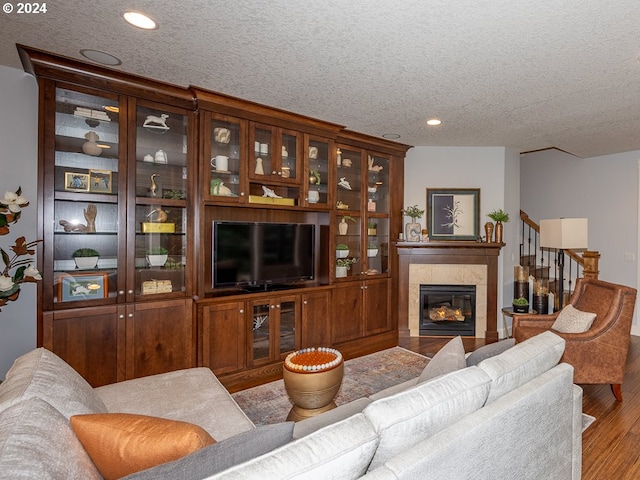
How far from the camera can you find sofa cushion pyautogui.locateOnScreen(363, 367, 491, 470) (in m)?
1.04

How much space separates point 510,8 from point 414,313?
12.4ft

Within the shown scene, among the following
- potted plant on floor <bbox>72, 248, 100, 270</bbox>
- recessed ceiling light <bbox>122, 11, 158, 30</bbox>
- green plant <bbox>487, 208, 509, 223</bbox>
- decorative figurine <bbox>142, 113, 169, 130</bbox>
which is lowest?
potted plant on floor <bbox>72, 248, 100, 270</bbox>

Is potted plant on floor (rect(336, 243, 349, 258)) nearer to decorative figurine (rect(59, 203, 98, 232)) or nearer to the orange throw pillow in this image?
decorative figurine (rect(59, 203, 98, 232))

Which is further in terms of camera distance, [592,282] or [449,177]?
[449,177]

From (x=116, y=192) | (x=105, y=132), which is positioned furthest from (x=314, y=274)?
(x=105, y=132)

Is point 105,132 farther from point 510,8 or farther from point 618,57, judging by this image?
point 618,57

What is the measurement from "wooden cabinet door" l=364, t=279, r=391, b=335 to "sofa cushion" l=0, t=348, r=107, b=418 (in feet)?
11.0

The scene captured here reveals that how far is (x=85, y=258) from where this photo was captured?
2.69 meters

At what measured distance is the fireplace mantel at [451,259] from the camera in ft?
15.3

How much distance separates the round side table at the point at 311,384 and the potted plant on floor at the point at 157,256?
1592 mm

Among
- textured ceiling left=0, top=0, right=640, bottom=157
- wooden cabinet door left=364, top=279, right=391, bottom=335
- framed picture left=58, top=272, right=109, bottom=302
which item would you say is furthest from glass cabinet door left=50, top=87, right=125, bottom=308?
wooden cabinet door left=364, top=279, right=391, bottom=335

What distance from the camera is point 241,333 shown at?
328 cm

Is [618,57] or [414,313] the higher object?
[618,57]

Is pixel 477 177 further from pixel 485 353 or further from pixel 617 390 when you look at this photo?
pixel 485 353
